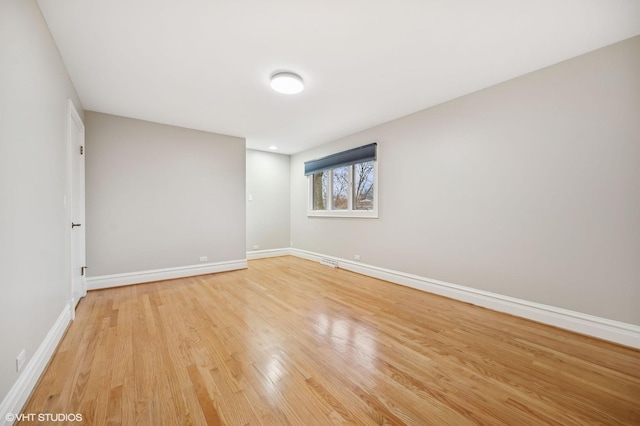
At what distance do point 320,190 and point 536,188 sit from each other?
3.70 metres

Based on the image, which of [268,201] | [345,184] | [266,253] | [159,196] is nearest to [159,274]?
[159,196]

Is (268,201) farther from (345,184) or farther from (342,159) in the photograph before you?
(342,159)

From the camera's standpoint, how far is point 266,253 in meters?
5.75

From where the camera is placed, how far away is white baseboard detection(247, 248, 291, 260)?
5.53 m

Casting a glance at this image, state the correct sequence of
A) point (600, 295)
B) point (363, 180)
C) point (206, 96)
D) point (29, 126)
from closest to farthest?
1. point (29, 126)
2. point (600, 295)
3. point (206, 96)
4. point (363, 180)

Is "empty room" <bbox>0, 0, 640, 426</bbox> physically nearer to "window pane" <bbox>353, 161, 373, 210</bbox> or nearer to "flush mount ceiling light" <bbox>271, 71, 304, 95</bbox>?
"flush mount ceiling light" <bbox>271, 71, 304, 95</bbox>

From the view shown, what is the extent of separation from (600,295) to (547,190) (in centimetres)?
100

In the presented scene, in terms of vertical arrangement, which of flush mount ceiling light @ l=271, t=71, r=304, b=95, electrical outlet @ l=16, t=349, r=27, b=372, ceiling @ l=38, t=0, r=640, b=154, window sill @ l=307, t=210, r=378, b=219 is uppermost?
ceiling @ l=38, t=0, r=640, b=154

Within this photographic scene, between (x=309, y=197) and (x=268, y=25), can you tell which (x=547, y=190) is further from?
(x=309, y=197)

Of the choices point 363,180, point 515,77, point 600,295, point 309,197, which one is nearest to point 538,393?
point 600,295

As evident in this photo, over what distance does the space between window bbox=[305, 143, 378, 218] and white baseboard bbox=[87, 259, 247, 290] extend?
2.03m

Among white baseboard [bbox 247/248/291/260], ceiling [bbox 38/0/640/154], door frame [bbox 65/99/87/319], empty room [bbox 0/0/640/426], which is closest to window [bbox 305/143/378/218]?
empty room [bbox 0/0/640/426]

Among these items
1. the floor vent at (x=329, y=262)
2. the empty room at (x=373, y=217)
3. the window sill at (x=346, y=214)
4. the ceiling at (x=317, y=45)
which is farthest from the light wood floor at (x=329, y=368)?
the ceiling at (x=317, y=45)

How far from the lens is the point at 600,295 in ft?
7.00
